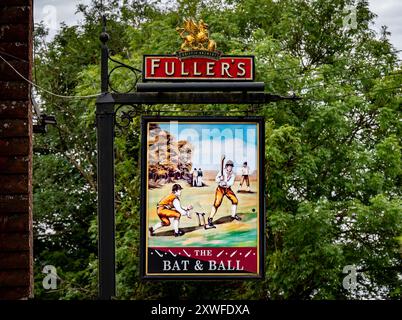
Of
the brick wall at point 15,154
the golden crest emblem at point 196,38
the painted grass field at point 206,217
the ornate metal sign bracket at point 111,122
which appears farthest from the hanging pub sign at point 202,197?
the brick wall at point 15,154

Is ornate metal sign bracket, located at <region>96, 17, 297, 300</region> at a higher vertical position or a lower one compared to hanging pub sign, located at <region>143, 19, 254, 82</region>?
lower

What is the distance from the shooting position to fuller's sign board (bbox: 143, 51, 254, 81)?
1856 cm

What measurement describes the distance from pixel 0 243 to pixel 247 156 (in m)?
4.87

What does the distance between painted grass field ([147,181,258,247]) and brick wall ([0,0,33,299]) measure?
3051mm

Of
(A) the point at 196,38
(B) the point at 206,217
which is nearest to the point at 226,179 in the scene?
(B) the point at 206,217

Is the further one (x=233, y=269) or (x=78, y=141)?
(x=78, y=141)

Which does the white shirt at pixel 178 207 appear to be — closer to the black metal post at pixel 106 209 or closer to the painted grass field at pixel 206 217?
the painted grass field at pixel 206 217

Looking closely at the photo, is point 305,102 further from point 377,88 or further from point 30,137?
point 30,137

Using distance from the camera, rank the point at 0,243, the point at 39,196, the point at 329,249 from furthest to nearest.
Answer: the point at 39,196
the point at 329,249
the point at 0,243

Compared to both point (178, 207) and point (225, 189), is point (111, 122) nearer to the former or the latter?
point (178, 207)

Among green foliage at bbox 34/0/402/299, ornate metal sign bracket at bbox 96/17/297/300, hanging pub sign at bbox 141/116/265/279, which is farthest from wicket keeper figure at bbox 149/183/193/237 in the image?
green foliage at bbox 34/0/402/299

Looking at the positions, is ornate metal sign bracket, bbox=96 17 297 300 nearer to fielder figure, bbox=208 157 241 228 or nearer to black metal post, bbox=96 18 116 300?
black metal post, bbox=96 18 116 300

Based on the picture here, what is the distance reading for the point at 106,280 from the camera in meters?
18.3

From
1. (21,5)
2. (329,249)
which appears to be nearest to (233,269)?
(21,5)
